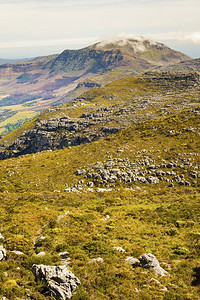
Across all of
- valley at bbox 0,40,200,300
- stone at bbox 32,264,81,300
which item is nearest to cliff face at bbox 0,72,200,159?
valley at bbox 0,40,200,300

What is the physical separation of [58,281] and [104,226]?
40.4ft

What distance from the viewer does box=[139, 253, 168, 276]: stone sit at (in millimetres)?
16888

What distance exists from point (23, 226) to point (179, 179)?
32.3m

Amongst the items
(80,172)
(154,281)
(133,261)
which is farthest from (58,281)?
(80,172)

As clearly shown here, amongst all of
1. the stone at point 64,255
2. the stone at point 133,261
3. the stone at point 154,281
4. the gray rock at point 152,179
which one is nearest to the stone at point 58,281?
the stone at point 64,255

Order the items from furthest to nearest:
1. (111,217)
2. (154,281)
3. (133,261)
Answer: (111,217) < (133,261) < (154,281)

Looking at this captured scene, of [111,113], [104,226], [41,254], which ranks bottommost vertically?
[104,226]

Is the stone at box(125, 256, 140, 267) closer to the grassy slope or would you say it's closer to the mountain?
the mountain

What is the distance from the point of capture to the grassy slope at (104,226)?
15.2m

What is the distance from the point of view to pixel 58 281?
1430 cm

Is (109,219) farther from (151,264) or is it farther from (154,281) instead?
(154,281)

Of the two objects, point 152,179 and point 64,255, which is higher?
point 64,255

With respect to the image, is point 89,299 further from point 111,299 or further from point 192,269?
point 192,269

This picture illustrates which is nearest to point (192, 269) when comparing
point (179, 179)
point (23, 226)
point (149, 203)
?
point (149, 203)
